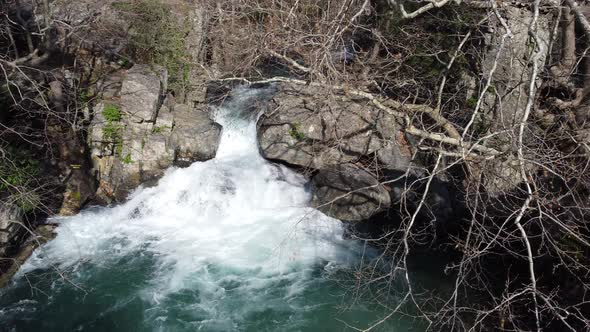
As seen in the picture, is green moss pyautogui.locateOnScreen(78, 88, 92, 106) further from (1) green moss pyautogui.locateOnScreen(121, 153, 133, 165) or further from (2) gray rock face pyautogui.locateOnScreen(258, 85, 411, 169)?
(2) gray rock face pyautogui.locateOnScreen(258, 85, 411, 169)

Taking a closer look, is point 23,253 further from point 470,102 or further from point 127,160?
point 470,102

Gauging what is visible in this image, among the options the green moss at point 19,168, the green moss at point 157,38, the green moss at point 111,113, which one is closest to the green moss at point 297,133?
the green moss at point 157,38

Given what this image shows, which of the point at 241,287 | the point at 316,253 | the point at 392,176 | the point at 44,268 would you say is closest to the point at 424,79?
the point at 392,176

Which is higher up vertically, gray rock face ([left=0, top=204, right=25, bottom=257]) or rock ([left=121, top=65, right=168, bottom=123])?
rock ([left=121, top=65, right=168, bottom=123])

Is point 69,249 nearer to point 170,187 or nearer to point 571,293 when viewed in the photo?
point 170,187

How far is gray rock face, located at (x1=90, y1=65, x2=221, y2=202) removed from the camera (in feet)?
28.0

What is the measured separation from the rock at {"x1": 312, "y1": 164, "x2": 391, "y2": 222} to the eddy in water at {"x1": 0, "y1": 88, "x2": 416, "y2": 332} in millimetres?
278

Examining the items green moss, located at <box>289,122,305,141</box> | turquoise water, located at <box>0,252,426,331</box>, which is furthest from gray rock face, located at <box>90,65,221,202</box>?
turquoise water, located at <box>0,252,426,331</box>

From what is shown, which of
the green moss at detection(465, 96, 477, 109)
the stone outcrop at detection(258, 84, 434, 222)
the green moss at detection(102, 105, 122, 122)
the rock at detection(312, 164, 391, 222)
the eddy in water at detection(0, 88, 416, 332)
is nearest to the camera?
the eddy in water at detection(0, 88, 416, 332)

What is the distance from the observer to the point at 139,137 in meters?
8.68

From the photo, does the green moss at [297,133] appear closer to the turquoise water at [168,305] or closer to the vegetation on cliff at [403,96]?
the vegetation on cliff at [403,96]

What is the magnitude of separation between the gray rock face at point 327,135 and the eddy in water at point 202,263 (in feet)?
1.56

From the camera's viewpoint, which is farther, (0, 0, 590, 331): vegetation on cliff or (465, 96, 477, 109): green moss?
(465, 96, 477, 109): green moss

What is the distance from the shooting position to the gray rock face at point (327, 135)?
873 cm
